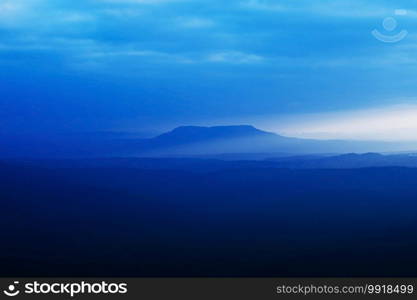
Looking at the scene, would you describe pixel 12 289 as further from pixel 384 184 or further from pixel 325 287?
pixel 384 184

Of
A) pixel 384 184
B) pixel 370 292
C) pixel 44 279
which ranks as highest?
pixel 384 184

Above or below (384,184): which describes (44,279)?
below

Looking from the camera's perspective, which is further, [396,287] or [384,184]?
[384,184]

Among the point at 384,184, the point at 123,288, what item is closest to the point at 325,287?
the point at 123,288

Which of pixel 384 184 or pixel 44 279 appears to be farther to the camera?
pixel 384 184

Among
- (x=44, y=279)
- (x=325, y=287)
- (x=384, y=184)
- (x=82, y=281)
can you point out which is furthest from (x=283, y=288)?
(x=384, y=184)

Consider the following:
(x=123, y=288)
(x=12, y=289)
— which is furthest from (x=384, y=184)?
(x=12, y=289)

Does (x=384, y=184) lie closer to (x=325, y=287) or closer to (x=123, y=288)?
(x=325, y=287)

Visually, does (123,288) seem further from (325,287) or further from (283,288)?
(325,287)
